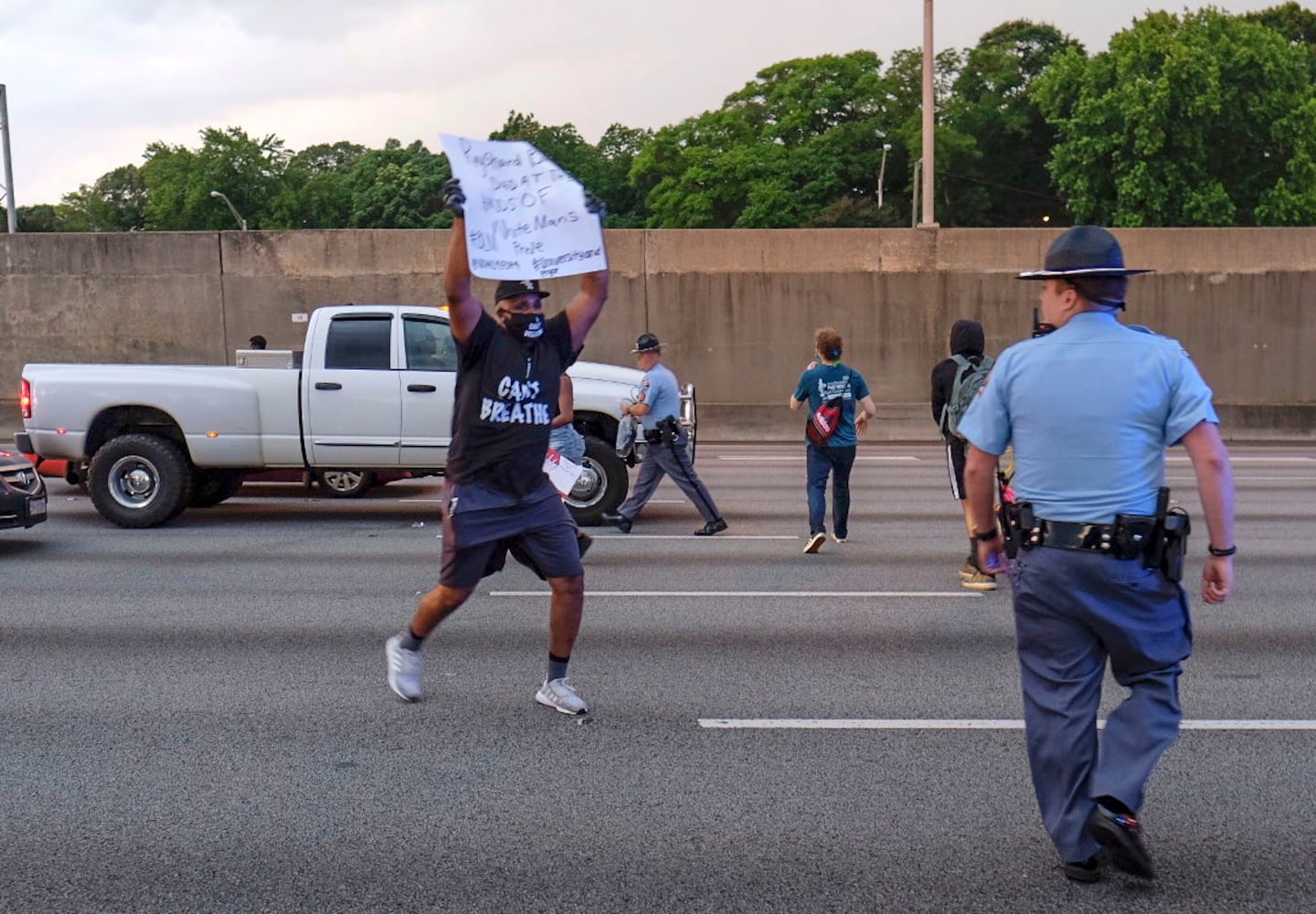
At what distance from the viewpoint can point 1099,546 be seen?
4.14 m

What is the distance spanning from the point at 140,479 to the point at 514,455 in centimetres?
805

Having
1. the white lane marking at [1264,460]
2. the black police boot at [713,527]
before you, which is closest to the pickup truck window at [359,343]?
the black police boot at [713,527]

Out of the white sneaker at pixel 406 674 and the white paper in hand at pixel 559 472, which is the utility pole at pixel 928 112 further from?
the white sneaker at pixel 406 674

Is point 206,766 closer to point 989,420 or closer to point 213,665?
point 213,665

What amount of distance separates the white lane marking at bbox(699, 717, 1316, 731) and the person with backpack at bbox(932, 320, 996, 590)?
254 centimetres

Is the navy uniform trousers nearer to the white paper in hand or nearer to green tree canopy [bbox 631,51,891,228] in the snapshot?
the white paper in hand

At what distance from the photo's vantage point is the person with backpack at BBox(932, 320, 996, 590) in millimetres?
8930

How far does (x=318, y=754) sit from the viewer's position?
564 centimetres

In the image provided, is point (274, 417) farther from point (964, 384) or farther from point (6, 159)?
point (6, 159)

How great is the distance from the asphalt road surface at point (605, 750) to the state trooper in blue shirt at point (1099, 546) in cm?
35

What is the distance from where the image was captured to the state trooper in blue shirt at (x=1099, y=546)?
413 cm

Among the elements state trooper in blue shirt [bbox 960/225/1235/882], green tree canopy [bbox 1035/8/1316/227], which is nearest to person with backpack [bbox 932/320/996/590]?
state trooper in blue shirt [bbox 960/225/1235/882]

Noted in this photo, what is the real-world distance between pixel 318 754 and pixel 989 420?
304 cm

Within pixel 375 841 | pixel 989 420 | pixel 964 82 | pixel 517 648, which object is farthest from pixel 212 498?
pixel 964 82
